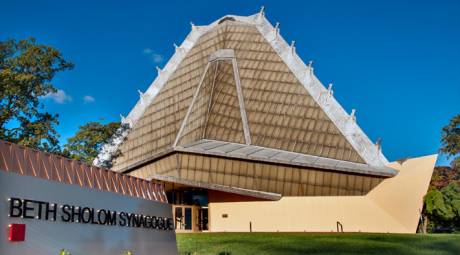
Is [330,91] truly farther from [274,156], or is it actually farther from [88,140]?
[88,140]

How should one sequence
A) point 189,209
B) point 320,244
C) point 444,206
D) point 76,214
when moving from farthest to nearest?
1. point 444,206
2. point 189,209
3. point 320,244
4. point 76,214

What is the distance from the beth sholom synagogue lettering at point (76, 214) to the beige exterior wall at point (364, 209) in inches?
926

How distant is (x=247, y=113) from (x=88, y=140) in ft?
51.6

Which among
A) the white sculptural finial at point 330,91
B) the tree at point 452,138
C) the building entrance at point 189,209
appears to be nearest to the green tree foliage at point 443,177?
the tree at point 452,138

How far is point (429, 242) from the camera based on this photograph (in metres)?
33.9

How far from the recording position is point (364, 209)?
43.8 metres

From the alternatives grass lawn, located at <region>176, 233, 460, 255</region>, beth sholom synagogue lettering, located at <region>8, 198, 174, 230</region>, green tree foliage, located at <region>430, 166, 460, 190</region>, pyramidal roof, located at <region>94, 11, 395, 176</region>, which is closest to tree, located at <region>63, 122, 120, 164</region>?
pyramidal roof, located at <region>94, 11, 395, 176</region>

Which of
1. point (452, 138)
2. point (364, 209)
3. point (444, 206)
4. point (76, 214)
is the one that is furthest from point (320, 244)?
point (452, 138)

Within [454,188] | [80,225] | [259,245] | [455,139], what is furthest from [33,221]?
[455,139]

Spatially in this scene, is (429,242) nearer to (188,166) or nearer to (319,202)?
(319,202)

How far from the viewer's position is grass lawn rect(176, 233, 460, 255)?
3009 cm

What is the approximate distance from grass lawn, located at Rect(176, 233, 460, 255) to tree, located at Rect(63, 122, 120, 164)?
1576cm

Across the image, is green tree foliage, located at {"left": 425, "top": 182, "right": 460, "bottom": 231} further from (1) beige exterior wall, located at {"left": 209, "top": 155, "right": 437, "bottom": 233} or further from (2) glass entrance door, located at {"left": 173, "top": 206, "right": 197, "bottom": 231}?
(2) glass entrance door, located at {"left": 173, "top": 206, "right": 197, "bottom": 231}

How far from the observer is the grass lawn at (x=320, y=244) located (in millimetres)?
30094
